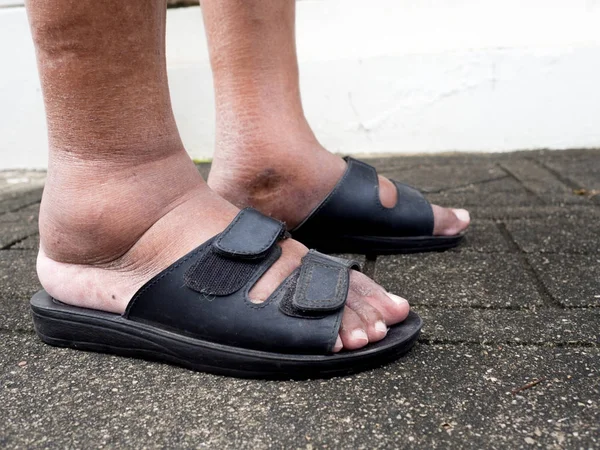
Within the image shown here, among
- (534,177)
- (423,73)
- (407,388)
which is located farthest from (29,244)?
(423,73)

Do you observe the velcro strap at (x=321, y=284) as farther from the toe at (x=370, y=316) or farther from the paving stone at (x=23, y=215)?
the paving stone at (x=23, y=215)

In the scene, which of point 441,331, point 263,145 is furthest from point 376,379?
point 263,145

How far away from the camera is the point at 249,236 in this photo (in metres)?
0.77

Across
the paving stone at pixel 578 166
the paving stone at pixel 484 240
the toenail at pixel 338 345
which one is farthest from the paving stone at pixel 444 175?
the toenail at pixel 338 345

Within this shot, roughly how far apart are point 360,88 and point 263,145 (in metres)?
1.44

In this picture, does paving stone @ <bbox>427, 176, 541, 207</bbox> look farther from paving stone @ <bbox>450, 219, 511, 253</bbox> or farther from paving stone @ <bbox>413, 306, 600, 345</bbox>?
paving stone @ <bbox>413, 306, 600, 345</bbox>

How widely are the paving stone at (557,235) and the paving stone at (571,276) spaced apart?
6 cm

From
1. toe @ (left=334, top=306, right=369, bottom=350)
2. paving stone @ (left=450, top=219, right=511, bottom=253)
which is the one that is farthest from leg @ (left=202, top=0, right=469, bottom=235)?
toe @ (left=334, top=306, right=369, bottom=350)

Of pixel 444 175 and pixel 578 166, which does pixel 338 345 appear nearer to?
pixel 444 175

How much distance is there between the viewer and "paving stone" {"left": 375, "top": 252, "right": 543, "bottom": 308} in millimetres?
933

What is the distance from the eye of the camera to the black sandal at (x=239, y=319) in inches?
27.8

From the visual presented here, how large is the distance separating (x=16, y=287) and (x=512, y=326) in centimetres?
91

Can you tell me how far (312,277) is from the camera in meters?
0.75

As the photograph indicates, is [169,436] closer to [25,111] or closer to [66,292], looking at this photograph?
[66,292]
